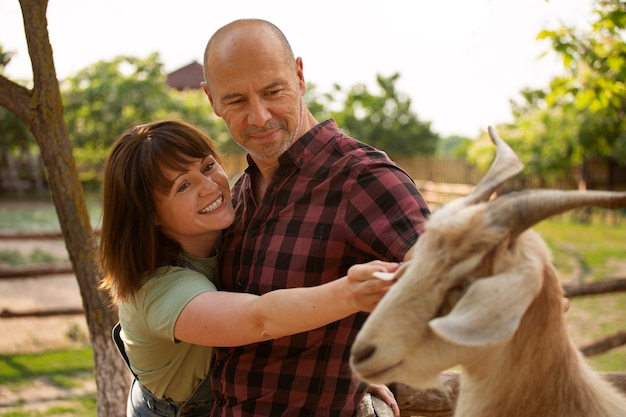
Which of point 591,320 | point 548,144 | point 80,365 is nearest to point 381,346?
point 80,365

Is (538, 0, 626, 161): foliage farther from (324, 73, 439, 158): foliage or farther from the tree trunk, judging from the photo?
(324, 73, 439, 158): foliage

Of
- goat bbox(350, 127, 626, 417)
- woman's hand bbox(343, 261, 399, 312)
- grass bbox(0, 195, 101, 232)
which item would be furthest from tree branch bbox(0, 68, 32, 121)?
grass bbox(0, 195, 101, 232)

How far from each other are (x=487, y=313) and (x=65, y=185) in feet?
10.4

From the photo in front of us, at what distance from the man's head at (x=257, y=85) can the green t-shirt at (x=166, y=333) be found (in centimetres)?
58

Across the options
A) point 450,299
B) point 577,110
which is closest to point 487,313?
point 450,299

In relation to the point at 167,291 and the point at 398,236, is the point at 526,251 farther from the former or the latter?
the point at 167,291

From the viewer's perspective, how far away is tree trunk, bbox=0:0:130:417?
3.88 m

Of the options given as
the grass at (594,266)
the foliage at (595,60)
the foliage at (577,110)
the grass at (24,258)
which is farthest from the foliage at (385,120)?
the foliage at (595,60)

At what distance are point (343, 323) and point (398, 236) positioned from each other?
464mm

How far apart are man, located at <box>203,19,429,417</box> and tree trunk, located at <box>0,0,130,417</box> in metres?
1.69

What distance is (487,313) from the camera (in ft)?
4.78

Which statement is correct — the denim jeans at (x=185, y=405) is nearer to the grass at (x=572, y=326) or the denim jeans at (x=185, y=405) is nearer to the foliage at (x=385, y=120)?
the grass at (x=572, y=326)

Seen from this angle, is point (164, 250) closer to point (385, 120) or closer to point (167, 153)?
point (167, 153)

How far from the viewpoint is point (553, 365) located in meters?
1.86
